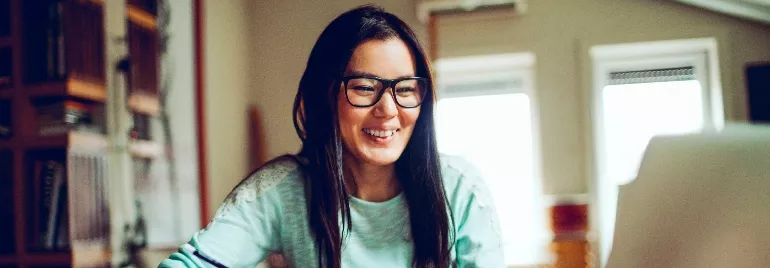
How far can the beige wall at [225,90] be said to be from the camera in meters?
2.59

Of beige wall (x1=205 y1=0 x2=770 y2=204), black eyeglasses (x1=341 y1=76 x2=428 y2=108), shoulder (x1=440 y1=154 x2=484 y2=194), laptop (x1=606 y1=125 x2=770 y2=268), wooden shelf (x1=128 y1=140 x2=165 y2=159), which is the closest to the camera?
laptop (x1=606 y1=125 x2=770 y2=268)

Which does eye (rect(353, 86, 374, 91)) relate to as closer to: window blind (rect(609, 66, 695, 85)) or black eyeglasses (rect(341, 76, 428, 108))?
black eyeglasses (rect(341, 76, 428, 108))

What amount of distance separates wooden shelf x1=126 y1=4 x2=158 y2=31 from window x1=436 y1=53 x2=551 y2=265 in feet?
5.53

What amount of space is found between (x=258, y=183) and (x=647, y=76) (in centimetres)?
300

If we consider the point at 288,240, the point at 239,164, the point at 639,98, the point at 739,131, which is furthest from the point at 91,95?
the point at 639,98

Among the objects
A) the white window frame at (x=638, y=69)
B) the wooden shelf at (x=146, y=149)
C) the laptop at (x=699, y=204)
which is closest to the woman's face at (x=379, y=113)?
the laptop at (x=699, y=204)

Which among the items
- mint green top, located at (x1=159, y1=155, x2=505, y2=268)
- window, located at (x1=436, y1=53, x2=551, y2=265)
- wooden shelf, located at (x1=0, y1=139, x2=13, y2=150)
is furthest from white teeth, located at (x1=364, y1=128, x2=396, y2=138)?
window, located at (x1=436, y1=53, x2=551, y2=265)

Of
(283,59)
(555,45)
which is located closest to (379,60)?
(283,59)

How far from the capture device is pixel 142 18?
6.54 ft

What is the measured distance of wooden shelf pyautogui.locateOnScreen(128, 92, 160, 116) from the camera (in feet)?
6.31

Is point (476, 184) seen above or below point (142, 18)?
below

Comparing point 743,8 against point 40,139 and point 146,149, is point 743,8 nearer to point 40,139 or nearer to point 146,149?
point 146,149

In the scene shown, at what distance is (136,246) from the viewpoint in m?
1.90

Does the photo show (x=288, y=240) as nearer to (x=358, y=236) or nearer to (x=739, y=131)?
(x=358, y=236)
